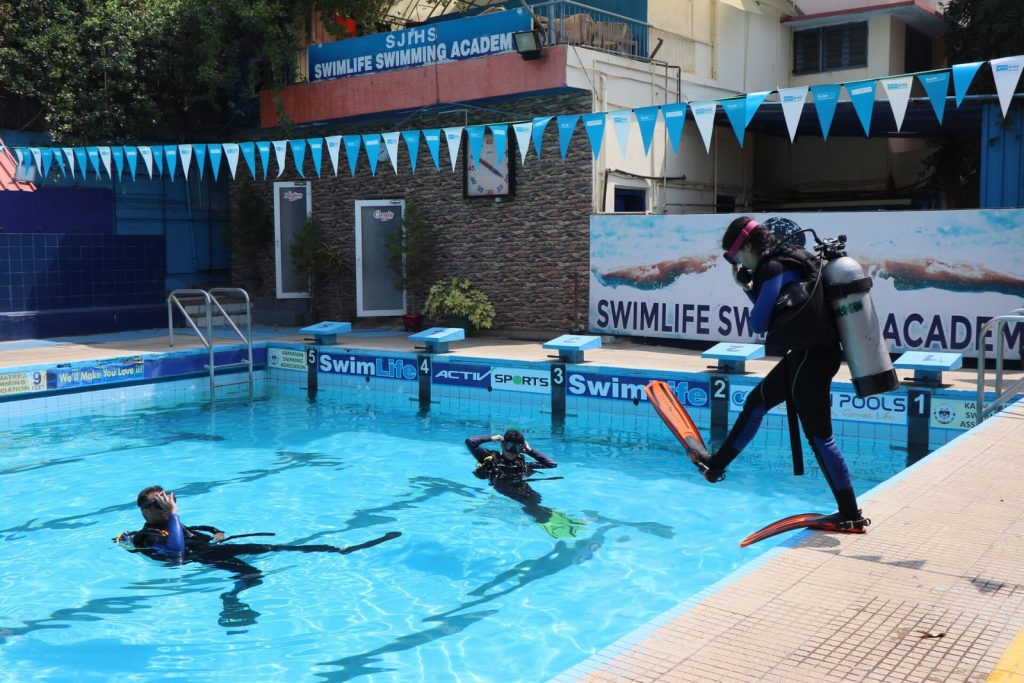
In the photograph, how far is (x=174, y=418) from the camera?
1299 cm

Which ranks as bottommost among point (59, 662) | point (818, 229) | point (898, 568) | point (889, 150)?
point (59, 662)

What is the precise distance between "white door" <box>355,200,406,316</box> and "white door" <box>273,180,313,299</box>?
1885 millimetres

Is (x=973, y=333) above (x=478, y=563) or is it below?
above

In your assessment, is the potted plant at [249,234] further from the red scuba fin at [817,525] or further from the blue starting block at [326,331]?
the red scuba fin at [817,525]

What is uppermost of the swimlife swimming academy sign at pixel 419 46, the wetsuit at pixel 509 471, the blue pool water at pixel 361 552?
the swimlife swimming academy sign at pixel 419 46

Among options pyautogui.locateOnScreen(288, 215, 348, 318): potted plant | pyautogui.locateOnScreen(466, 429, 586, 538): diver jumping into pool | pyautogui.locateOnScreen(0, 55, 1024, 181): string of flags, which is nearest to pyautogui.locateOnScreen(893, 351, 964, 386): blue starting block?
pyautogui.locateOnScreen(0, 55, 1024, 181): string of flags

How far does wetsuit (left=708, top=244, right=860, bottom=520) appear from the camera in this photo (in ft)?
15.4

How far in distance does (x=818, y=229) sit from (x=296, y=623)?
9975mm

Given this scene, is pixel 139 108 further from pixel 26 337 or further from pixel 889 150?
pixel 889 150

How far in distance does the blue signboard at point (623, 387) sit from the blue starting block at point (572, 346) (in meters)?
0.32

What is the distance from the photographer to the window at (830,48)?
1894 cm

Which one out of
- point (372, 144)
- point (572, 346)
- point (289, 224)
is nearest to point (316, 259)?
point (289, 224)

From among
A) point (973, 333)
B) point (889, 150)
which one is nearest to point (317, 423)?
point (973, 333)

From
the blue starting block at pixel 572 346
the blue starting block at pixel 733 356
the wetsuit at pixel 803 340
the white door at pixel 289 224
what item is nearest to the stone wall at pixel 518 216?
the white door at pixel 289 224
